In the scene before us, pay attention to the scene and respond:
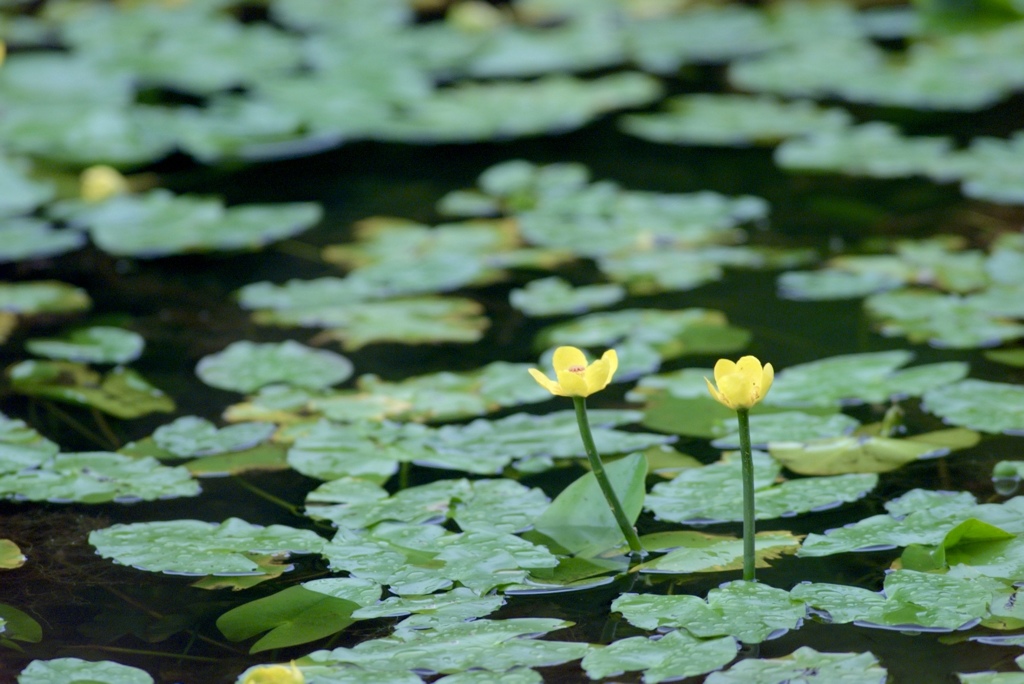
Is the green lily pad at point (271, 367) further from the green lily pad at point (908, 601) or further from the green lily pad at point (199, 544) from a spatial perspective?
the green lily pad at point (908, 601)

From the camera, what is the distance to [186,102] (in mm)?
3197

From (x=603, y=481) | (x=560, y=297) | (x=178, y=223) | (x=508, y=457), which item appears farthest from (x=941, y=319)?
(x=178, y=223)

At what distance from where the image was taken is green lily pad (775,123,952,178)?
8.49 feet

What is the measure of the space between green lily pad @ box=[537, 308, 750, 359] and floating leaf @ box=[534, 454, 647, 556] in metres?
0.57

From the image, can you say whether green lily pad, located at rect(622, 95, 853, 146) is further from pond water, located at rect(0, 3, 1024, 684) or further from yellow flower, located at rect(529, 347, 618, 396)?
yellow flower, located at rect(529, 347, 618, 396)

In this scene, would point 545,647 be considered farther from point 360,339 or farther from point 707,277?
point 707,277

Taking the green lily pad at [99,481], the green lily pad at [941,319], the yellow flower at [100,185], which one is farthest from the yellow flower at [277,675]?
the yellow flower at [100,185]

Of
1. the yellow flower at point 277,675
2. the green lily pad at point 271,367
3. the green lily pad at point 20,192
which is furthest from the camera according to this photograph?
the green lily pad at point 20,192

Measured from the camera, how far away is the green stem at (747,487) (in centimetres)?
107

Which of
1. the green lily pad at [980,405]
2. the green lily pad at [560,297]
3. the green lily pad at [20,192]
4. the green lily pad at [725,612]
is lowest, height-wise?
the green lily pad at [725,612]

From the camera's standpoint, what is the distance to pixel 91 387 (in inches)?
68.3

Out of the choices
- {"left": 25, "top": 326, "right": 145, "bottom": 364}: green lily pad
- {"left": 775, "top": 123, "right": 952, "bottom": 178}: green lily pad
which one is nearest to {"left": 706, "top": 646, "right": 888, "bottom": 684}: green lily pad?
{"left": 25, "top": 326, "right": 145, "bottom": 364}: green lily pad

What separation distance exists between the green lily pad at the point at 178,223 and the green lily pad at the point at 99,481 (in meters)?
0.91

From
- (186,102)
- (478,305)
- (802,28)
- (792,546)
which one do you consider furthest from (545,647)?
(802,28)
